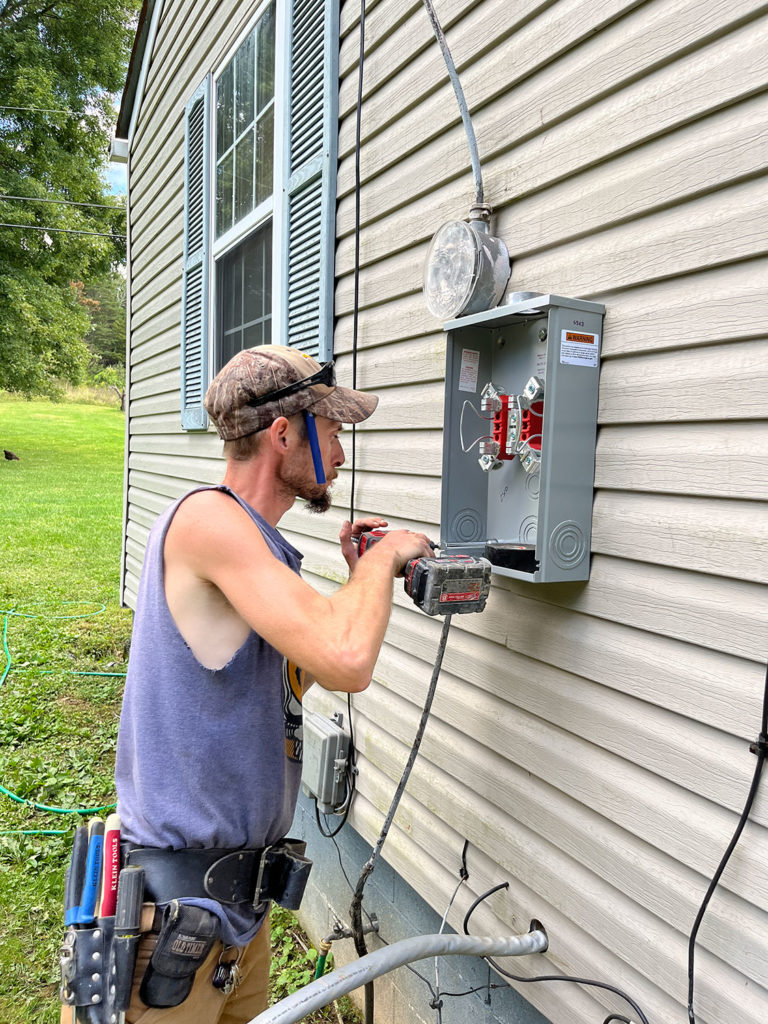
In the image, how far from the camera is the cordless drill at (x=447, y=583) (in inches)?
66.4

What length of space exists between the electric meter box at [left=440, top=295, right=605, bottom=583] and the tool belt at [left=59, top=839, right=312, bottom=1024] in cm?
96

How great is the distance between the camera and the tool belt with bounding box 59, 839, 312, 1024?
165 cm

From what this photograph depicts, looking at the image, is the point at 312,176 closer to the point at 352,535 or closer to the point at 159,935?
the point at 352,535

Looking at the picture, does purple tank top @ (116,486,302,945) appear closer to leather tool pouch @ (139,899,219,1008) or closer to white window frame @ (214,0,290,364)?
leather tool pouch @ (139,899,219,1008)

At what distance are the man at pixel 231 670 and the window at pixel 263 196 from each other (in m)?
1.51

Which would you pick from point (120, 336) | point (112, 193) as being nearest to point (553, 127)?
point (112, 193)

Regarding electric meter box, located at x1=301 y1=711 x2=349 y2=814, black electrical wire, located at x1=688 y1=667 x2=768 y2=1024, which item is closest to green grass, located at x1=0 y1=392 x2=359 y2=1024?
electric meter box, located at x1=301 y1=711 x2=349 y2=814

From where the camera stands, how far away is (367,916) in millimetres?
2980

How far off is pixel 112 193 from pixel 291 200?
69.2 feet

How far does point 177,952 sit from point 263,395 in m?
1.26

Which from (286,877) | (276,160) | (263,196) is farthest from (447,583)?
(263,196)

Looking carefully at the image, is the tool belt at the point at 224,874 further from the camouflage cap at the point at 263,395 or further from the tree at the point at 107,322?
the tree at the point at 107,322

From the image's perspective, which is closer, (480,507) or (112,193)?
(480,507)

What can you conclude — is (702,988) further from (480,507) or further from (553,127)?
(553,127)
